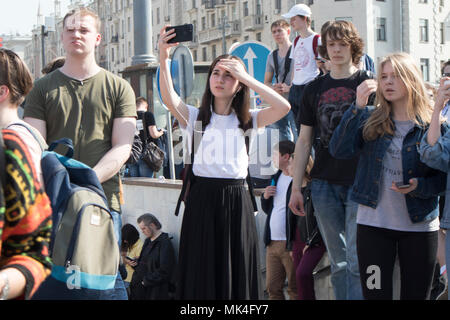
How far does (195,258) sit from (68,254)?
6.07 feet

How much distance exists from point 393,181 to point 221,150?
122 cm

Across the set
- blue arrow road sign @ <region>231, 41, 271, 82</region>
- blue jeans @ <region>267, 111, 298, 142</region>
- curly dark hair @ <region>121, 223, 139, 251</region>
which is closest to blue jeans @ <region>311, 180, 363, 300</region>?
blue jeans @ <region>267, 111, 298, 142</region>

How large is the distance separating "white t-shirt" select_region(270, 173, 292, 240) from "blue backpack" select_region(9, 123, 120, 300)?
11.5ft

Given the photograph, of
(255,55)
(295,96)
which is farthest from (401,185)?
(255,55)

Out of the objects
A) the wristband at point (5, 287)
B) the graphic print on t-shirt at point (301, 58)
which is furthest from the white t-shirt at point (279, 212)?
the wristband at point (5, 287)

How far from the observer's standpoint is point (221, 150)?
16.9ft

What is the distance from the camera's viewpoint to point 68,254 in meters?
3.39

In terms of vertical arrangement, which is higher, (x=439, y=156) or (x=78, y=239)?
(x=439, y=156)

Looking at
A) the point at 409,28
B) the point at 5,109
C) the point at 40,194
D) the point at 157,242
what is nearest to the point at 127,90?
the point at 5,109

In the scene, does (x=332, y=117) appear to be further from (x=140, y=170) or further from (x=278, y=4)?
(x=278, y=4)

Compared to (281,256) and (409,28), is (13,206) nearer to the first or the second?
(281,256)

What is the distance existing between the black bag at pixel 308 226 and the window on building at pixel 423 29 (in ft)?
167

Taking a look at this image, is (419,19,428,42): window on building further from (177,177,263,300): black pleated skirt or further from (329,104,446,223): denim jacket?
(177,177,263,300): black pleated skirt

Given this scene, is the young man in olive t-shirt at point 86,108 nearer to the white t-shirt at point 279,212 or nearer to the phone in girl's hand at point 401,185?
the phone in girl's hand at point 401,185
